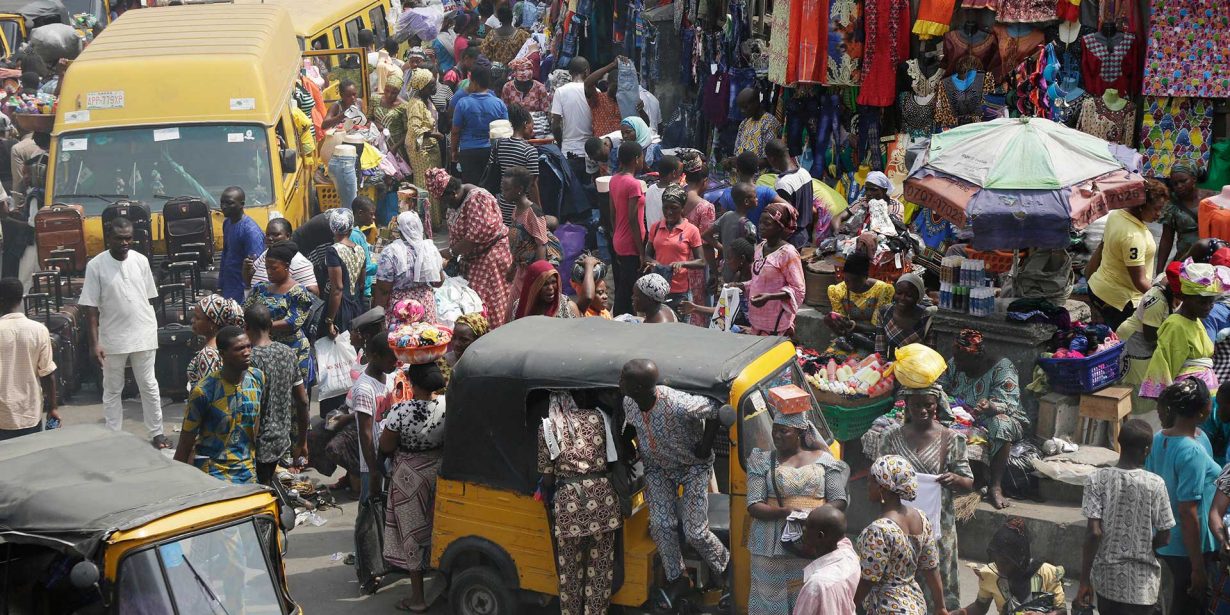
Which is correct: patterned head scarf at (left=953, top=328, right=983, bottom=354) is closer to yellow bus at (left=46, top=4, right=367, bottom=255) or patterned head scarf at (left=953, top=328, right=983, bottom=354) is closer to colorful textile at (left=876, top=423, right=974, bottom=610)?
colorful textile at (left=876, top=423, right=974, bottom=610)

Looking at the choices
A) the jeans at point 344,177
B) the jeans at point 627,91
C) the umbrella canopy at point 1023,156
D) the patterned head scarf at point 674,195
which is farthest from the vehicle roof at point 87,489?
the jeans at point 627,91

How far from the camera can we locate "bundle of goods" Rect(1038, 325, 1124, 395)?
837 cm

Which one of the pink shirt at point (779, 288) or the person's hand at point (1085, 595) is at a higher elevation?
the pink shirt at point (779, 288)

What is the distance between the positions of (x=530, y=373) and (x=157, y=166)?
6.46 meters

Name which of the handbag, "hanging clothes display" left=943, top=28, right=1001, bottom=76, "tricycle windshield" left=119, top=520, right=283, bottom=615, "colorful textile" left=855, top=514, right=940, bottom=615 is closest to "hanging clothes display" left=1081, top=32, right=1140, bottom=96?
"hanging clothes display" left=943, top=28, right=1001, bottom=76

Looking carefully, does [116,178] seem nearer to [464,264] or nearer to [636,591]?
[464,264]

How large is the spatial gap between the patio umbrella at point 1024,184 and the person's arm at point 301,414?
13.7 feet

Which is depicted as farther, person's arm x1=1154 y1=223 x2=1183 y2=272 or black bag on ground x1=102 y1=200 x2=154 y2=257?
black bag on ground x1=102 y1=200 x2=154 y2=257

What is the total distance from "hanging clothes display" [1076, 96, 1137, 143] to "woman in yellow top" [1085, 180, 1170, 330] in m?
2.48

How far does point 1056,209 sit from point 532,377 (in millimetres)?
3716

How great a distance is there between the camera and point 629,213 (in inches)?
448

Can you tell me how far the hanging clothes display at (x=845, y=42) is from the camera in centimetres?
1270

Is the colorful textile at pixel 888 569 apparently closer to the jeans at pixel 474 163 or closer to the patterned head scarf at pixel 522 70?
the jeans at pixel 474 163

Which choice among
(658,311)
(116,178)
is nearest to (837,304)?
(658,311)
